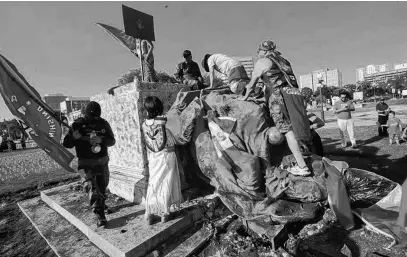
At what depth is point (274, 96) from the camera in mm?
2875

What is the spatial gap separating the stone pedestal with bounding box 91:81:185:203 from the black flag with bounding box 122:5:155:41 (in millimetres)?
1247

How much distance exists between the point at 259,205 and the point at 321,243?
30.0 inches

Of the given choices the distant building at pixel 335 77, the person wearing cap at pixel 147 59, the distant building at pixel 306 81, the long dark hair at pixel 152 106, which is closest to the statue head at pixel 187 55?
the person wearing cap at pixel 147 59

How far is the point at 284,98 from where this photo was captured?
2.81m

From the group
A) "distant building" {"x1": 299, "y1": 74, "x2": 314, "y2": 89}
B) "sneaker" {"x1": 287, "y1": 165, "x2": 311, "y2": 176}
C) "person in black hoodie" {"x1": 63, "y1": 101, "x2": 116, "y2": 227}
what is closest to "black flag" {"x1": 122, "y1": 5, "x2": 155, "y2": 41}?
"person in black hoodie" {"x1": 63, "y1": 101, "x2": 116, "y2": 227}

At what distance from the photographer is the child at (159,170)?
2.57m

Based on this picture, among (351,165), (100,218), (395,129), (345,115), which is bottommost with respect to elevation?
(351,165)

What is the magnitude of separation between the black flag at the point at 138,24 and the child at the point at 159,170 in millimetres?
1987

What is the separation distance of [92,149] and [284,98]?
105 inches

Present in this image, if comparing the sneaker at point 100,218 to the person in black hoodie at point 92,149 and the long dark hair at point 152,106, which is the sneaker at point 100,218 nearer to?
the person in black hoodie at point 92,149

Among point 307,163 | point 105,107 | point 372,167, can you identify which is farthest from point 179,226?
point 372,167

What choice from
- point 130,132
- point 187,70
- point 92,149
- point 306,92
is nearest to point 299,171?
point 130,132

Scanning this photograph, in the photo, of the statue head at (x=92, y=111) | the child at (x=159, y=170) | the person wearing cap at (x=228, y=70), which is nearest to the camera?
the child at (x=159, y=170)

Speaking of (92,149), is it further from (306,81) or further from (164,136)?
(306,81)
